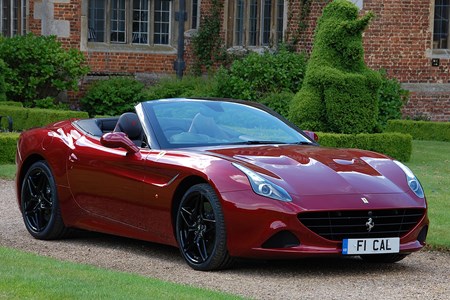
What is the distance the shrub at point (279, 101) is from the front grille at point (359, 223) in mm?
16152

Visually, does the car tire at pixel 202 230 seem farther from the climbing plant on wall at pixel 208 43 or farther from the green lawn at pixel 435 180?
the climbing plant on wall at pixel 208 43

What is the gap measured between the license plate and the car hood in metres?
0.35

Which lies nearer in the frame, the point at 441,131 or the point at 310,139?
the point at 310,139

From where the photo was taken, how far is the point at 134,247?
10336mm

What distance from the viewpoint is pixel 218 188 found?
345 inches

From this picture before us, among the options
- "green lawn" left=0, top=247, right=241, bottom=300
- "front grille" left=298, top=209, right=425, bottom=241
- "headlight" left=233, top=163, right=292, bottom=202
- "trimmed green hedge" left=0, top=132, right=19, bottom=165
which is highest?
"headlight" left=233, top=163, right=292, bottom=202

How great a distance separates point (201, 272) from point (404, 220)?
5.00ft

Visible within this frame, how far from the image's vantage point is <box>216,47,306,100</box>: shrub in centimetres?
2678

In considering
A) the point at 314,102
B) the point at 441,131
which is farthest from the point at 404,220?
the point at 441,131

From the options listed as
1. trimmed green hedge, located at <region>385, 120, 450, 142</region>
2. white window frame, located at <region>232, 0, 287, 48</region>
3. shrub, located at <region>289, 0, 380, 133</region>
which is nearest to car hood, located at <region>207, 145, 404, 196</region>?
shrub, located at <region>289, 0, 380, 133</region>

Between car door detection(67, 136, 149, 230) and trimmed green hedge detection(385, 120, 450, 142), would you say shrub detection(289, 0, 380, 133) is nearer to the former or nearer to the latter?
trimmed green hedge detection(385, 120, 450, 142)

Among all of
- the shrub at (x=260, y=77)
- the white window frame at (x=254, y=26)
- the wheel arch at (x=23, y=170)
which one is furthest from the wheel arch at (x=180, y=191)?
the white window frame at (x=254, y=26)

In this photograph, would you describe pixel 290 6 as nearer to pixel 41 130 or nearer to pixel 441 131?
pixel 441 131

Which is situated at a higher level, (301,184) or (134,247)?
(301,184)
